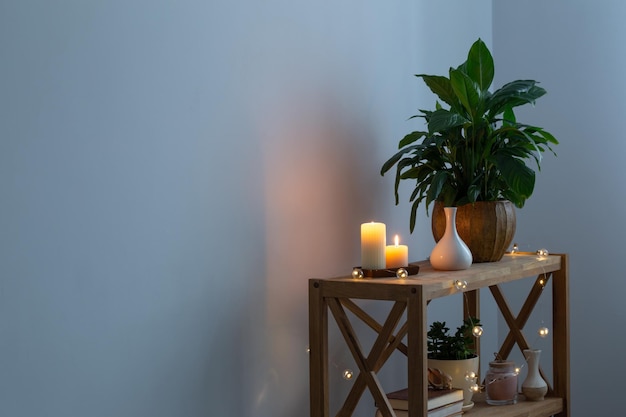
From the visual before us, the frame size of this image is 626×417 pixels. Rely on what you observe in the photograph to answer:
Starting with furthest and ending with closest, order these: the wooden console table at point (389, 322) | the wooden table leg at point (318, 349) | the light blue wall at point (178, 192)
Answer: the wooden table leg at point (318, 349) < the wooden console table at point (389, 322) < the light blue wall at point (178, 192)

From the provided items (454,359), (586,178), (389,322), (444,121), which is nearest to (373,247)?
(389,322)

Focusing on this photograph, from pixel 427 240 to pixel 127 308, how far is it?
4.01ft

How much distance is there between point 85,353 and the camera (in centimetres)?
148

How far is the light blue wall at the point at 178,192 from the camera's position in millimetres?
1397

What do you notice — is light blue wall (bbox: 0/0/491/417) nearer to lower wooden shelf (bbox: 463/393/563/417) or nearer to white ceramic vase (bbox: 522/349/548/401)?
lower wooden shelf (bbox: 463/393/563/417)

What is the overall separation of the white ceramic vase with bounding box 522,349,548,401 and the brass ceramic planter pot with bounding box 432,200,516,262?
1.31 ft

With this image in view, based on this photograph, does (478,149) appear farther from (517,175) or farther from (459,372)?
(459,372)

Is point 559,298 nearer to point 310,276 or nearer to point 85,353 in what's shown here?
point 310,276

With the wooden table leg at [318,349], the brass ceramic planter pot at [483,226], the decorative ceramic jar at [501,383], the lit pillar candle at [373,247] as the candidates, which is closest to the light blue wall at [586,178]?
the decorative ceramic jar at [501,383]

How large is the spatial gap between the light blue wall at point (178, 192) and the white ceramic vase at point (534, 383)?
21.7 inches

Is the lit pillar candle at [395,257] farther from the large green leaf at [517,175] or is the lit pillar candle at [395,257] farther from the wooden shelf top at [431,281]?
the large green leaf at [517,175]

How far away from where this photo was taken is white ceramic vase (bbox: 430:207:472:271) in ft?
6.26

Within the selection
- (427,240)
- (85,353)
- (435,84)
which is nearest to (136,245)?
(85,353)

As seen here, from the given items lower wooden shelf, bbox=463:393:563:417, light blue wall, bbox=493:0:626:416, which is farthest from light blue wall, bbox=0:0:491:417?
light blue wall, bbox=493:0:626:416
